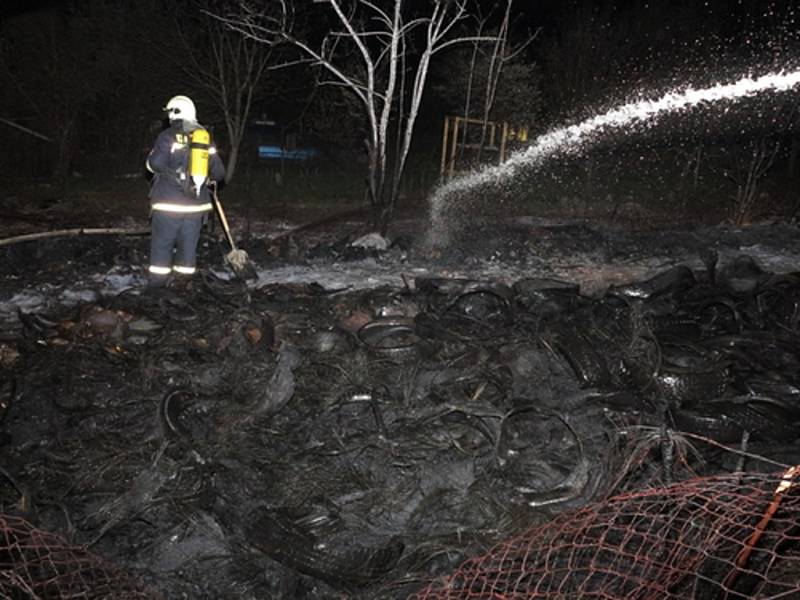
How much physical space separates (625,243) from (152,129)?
37.3ft

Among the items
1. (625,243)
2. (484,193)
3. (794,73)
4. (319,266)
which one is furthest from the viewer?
(484,193)

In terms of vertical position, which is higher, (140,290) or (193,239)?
(193,239)

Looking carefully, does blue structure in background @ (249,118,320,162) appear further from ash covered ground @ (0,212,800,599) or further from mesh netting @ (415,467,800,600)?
mesh netting @ (415,467,800,600)

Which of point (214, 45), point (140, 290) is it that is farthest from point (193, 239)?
point (214, 45)

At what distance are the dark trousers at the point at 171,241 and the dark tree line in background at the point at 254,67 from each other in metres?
4.99

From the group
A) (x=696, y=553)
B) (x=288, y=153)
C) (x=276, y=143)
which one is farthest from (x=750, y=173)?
(x=276, y=143)

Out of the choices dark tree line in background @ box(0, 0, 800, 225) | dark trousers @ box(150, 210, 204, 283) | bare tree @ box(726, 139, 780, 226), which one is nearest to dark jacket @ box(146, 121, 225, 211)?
dark trousers @ box(150, 210, 204, 283)

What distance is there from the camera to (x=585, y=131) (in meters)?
17.0

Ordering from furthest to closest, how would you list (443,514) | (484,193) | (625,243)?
(484,193), (625,243), (443,514)

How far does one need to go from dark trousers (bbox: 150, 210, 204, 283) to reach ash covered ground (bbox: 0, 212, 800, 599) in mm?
301

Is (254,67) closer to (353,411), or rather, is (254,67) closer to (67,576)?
(353,411)

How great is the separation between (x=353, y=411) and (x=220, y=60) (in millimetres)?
10626

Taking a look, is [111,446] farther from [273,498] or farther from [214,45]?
[214,45]

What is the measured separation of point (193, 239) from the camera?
6.54 m
